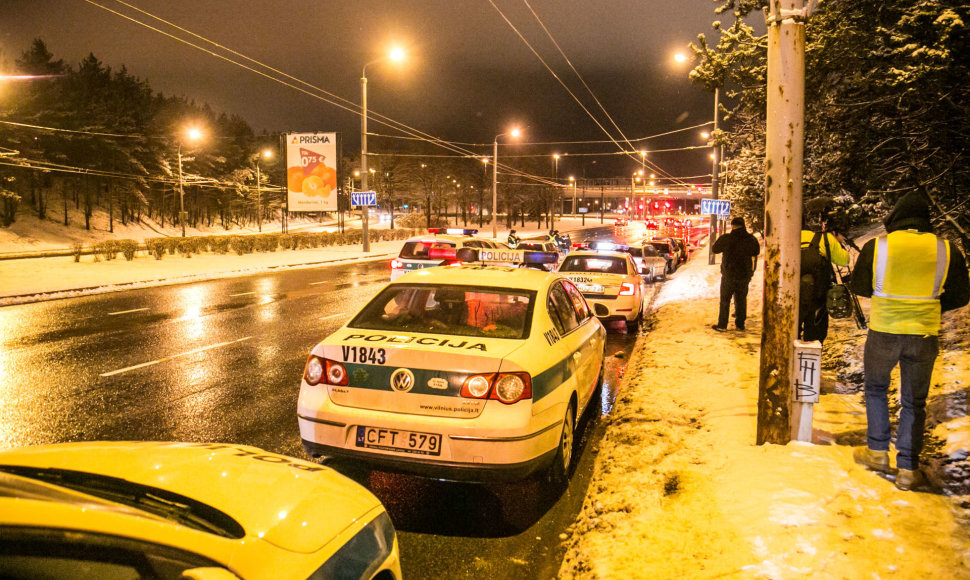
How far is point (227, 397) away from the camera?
289 inches

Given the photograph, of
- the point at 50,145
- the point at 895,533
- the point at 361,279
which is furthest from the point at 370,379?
the point at 50,145

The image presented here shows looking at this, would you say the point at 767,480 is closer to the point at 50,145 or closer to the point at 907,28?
the point at 907,28

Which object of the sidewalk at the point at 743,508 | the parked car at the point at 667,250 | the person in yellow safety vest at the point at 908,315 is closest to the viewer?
the sidewalk at the point at 743,508

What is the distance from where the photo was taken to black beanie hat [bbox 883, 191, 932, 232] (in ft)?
14.7

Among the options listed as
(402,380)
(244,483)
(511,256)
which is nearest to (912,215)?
(402,380)

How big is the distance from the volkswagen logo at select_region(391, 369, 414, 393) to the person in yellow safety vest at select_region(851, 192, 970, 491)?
10.6ft

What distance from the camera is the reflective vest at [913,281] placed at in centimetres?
441

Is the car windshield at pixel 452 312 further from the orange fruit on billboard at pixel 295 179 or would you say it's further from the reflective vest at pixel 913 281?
the orange fruit on billboard at pixel 295 179

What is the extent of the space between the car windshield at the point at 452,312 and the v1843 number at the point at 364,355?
0.50 m

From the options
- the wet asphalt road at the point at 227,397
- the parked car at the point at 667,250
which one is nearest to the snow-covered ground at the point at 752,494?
the wet asphalt road at the point at 227,397

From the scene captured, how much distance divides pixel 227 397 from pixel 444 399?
4.17m

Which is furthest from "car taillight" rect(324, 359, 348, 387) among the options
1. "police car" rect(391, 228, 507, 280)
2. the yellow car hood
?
"police car" rect(391, 228, 507, 280)

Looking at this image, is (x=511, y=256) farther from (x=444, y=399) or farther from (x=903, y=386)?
(x=903, y=386)

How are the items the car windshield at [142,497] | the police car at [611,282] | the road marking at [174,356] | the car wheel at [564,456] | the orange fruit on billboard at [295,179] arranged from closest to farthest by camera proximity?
1. the car windshield at [142,497]
2. the car wheel at [564,456]
3. the road marking at [174,356]
4. the police car at [611,282]
5. the orange fruit on billboard at [295,179]
